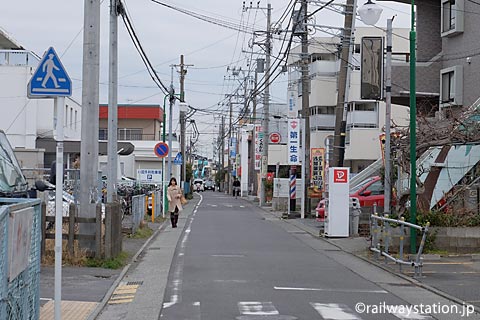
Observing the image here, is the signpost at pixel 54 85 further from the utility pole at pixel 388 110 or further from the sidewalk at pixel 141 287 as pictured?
the utility pole at pixel 388 110

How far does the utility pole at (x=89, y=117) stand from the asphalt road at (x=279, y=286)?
228 centimetres

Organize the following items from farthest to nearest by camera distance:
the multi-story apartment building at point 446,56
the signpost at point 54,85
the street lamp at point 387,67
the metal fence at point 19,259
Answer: the multi-story apartment building at point 446,56, the street lamp at point 387,67, the signpost at point 54,85, the metal fence at point 19,259

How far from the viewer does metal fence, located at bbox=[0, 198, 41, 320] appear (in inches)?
242

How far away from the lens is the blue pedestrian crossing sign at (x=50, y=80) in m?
8.52

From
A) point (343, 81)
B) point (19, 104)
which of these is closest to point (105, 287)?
point (343, 81)

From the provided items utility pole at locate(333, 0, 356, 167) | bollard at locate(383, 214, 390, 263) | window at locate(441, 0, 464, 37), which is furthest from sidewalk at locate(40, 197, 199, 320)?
window at locate(441, 0, 464, 37)

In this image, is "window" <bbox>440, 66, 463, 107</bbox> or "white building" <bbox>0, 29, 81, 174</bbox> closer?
"window" <bbox>440, 66, 463, 107</bbox>

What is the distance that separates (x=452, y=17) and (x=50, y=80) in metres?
21.5

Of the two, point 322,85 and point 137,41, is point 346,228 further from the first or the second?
point 322,85

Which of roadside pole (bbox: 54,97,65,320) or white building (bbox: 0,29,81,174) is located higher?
white building (bbox: 0,29,81,174)

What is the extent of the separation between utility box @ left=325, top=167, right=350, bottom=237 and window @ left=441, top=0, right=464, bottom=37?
7.84 metres

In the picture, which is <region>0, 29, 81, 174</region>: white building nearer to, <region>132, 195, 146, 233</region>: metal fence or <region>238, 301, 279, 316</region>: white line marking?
<region>132, 195, 146, 233</region>: metal fence

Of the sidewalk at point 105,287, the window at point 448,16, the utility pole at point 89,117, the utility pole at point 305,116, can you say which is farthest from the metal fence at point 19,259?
the utility pole at point 305,116

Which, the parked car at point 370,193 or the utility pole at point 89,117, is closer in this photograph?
the utility pole at point 89,117
